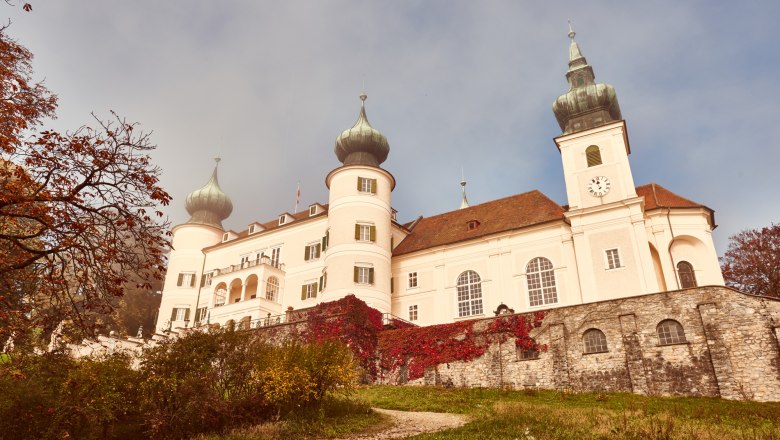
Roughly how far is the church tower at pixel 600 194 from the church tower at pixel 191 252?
100ft

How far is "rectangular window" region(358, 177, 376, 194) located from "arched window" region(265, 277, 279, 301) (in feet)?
32.9

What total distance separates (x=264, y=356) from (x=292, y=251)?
25.8m

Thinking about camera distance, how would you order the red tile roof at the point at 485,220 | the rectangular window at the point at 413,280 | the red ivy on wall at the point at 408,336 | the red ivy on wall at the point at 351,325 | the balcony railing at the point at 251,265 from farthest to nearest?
the balcony railing at the point at 251,265 → the rectangular window at the point at 413,280 → the red tile roof at the point at 485,220 → the red ivy on wall at the point at 351,325 → the red ivy on wall at the point at 408,336

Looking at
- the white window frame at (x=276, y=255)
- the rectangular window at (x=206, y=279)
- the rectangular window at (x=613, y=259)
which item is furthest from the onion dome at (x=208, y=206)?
the rectangular window at (x=613, y=259)

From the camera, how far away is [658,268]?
30844 millimetres

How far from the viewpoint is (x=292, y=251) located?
4209 cm

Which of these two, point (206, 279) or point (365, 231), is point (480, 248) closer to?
point (365, 231)

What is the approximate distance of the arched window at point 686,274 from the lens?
99.8 ft

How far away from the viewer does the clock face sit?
32062mm

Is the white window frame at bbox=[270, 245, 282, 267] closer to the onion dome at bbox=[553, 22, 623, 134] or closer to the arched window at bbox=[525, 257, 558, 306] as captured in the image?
the arched window at bbox=[525, 257, 558, 306]

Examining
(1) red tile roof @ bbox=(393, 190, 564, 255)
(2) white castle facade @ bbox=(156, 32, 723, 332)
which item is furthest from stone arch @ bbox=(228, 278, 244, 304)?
(1) red tile roof @ bbox=(393, 190, 564, 255)

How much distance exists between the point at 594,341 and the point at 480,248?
40.0ft

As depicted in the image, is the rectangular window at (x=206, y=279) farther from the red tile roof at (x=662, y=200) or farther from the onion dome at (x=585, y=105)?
the red tile roof at (x=662, y=200)

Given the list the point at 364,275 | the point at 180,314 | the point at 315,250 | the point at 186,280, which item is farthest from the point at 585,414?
the point at 186,280
